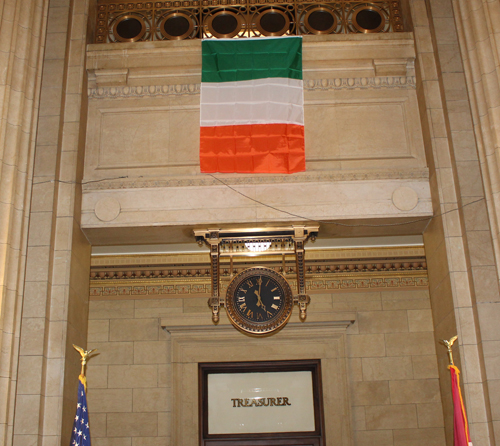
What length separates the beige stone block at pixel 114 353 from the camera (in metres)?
9.45

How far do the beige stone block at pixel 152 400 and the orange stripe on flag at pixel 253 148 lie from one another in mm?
3550

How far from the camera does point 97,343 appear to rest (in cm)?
957

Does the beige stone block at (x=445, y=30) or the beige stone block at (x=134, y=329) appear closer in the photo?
the beige stone block at (x=445, y=30)

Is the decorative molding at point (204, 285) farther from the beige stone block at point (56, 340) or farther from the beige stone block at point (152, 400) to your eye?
the beige stone block at point (56, 340)

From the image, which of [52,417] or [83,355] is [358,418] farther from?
[52,417]

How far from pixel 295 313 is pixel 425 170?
128 inches

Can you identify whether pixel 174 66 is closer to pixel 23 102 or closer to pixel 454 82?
pixel 23 102

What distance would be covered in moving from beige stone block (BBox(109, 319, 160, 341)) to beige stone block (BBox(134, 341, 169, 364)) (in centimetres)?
9

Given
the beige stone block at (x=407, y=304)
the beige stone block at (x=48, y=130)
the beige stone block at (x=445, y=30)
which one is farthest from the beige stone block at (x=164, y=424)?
the beige stone block at (x=445, y=30)

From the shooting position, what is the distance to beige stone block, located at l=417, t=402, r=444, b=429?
29.5 feet

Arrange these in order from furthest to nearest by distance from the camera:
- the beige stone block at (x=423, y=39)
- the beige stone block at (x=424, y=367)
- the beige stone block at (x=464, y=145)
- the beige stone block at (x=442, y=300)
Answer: the beige stone block at (x=424, y=367) → the beige stone block at (x=423, y=39) → the beige stone block at (x=464, y=145) → the beige stone block at (x=442, y=300)

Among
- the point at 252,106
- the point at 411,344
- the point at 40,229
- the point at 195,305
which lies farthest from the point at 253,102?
the point at 411,344

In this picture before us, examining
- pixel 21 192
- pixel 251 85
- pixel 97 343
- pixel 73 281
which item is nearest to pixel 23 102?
pixel 21 192

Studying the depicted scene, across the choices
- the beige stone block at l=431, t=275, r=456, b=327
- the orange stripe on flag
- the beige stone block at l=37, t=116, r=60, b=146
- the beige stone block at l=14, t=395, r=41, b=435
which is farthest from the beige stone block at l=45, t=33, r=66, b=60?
the beige stone block at l=431, t=275, r=456, b=327
